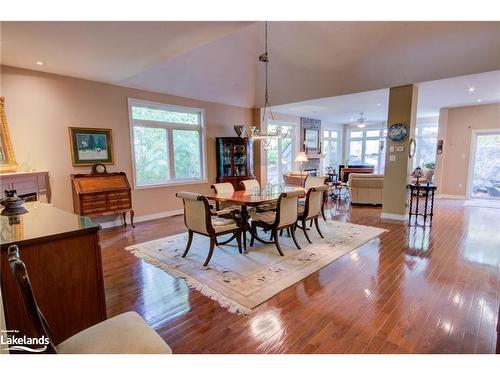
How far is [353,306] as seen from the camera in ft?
7.57

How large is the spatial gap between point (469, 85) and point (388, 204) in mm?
2794

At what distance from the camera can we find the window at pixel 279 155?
8.45 meters

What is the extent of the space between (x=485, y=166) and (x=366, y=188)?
3.80 m

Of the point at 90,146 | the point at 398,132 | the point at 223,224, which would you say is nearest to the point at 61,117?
the point at 90,146

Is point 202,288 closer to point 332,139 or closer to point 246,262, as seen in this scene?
point 246,262

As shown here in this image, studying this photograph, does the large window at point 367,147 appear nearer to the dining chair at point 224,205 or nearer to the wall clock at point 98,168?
the dining chair at point 224,205

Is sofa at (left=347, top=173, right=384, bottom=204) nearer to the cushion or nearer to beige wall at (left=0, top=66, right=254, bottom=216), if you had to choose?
beige wall at (left=0, top=66, right=254, bottom=216)

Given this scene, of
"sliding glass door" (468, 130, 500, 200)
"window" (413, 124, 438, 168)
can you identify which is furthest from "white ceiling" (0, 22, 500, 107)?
"window" (413, 124, 438, 168)

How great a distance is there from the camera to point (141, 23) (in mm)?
2660

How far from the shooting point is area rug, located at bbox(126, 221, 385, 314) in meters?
2.54

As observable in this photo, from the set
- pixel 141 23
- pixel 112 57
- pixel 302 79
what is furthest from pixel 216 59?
pixel 141 23

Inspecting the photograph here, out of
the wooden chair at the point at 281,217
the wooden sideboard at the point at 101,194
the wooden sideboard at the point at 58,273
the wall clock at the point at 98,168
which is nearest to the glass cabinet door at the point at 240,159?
the wooden sideboard at the point at 101,194

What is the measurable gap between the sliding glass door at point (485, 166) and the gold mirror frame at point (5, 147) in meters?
10.3
